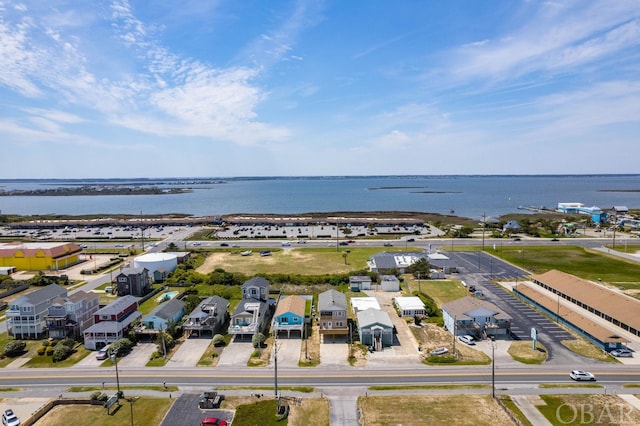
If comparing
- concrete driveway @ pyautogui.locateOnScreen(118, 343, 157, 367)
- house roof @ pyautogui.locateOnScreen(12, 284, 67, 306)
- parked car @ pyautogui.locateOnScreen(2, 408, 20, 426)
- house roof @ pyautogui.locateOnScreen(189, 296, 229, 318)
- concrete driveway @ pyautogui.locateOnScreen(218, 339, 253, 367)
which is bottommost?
concrete driveway @ pyautogui.locateOnScreen(218, 339, 253, 367)

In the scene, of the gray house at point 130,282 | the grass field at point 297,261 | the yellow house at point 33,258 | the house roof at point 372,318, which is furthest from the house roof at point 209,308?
the yellow house at point 33,258

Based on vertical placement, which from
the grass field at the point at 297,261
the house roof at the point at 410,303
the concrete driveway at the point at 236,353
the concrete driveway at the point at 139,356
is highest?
the grass field at the point at 297,261

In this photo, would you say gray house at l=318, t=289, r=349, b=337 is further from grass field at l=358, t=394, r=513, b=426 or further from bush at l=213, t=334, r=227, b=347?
grass field at l=358, t=394, r=513, b=426

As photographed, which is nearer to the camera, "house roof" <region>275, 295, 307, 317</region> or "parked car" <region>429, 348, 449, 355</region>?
"parked car" <region>429, 348, 449, 355</region>

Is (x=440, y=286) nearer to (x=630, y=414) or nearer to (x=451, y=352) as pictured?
(x=451, y=352)

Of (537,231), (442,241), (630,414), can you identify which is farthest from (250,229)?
(630,414)

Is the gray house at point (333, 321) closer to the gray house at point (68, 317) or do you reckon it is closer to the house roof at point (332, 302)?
the house roof at point (332, 302)

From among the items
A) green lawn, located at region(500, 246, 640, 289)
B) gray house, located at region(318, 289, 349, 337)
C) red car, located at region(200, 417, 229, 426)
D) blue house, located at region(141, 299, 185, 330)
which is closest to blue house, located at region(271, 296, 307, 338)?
gray house, located at region(318, 289, 349, 337)
